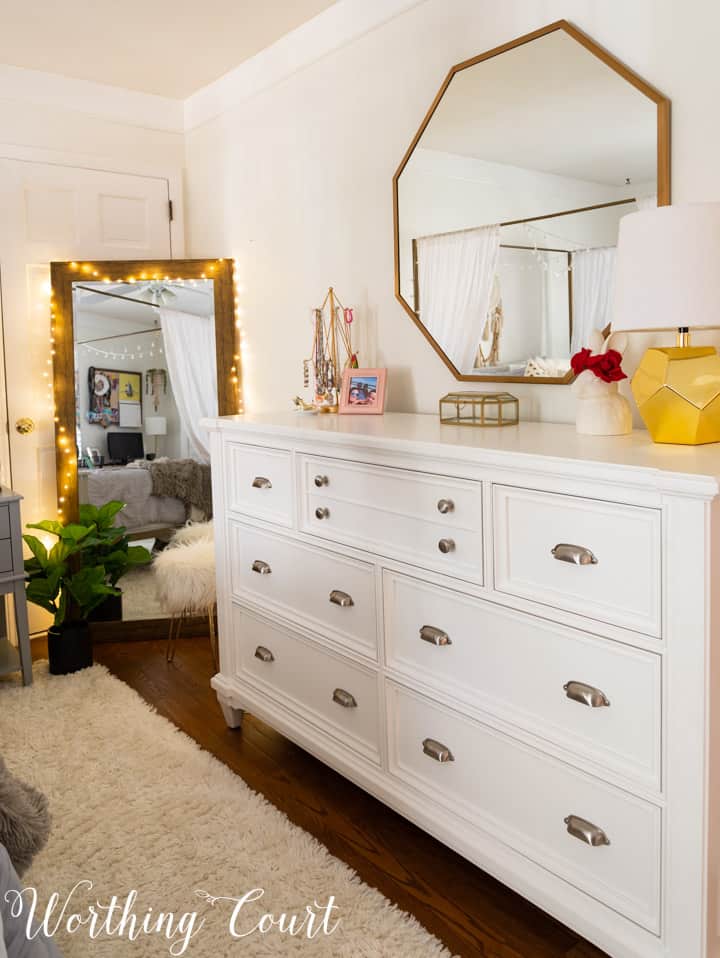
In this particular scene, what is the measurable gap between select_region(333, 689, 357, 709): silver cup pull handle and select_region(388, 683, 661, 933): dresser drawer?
0.16m

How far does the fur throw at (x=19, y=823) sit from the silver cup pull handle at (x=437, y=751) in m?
0.86

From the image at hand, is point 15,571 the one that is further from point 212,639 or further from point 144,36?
point 144,36

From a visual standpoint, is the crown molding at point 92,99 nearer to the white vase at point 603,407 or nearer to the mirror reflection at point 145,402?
the mirror reflection at point 145,402

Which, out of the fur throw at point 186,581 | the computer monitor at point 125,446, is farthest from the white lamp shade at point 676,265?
the computer monitor at point 125,446

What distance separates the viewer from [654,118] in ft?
6.24

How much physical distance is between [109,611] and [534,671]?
252 cm

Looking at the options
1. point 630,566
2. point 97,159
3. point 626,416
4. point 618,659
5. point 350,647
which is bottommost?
point 350,647

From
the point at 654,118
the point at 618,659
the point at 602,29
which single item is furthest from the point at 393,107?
the point at 618,659

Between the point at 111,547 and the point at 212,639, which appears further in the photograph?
the point at 111,547

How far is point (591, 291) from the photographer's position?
6.95 feet

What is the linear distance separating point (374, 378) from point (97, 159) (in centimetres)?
194

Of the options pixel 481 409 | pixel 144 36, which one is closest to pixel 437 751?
pixel 481 409

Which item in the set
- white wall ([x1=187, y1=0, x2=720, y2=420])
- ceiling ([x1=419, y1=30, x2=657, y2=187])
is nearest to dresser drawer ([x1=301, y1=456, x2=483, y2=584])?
white wall ([x1=187, y1=0, x2=720, y2=420])

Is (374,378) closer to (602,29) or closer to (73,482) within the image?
(602,29)
